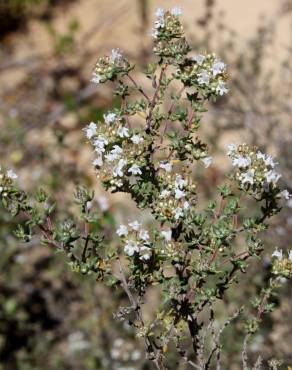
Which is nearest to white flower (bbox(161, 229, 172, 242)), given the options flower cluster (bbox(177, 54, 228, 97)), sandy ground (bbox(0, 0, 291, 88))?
flower cluster (bbox(177, 54, 228, 97))

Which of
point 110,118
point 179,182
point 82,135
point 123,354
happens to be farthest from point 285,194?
point 82,135

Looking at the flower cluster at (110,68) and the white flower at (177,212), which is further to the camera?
the flower cluster at (110,68)

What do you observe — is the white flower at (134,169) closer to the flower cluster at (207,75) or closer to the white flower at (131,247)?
the white flower at (131,247)

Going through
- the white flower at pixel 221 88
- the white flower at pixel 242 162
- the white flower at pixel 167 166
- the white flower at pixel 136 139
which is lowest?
the white flower at pixel 242 162

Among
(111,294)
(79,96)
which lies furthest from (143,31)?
(111,294)

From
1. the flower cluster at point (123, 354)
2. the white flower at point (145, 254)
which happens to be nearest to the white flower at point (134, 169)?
the white flower at point (145, 254)

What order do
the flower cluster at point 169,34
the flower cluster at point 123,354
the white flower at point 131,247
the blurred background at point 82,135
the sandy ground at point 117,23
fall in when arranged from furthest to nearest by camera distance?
1. the sandy ground at point 117,23
2. the blurred background at point 82,135
3. the flower cluster at point 123,354
4. the flower cluster at point 169,34
5. the white flower at point 131,247
